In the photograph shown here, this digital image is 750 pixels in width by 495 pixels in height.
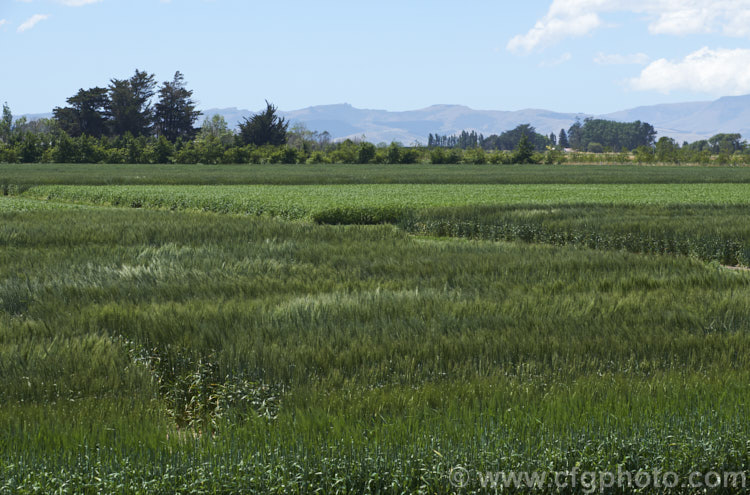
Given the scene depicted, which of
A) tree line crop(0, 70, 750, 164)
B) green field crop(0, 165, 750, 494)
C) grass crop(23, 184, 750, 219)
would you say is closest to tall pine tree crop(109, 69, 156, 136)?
tree line crop(0, 70, 750, 164)

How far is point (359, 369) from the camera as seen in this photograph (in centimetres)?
602

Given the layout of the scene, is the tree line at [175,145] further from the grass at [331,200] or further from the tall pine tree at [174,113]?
the grass at [331,200]

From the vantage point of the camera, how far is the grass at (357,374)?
4215 mm

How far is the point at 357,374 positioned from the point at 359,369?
0.19 meters

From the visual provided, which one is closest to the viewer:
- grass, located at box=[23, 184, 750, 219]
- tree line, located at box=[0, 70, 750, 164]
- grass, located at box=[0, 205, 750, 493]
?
grass, located at box=[0, 205, 750, 493]

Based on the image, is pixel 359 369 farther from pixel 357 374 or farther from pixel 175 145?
pixel 175 145

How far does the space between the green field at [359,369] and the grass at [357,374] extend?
0.02 metres

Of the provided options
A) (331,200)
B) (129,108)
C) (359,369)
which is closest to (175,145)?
(129,108)

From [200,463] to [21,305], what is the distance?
20.2 feet

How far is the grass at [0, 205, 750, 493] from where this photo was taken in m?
4.21

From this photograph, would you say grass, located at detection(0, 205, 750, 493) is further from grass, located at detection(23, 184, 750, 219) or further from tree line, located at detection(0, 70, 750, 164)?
tree line, located at detection(0, 70, 750, 164)

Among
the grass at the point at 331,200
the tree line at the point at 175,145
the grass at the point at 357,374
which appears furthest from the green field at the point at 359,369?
the tree line at the point at 175,145

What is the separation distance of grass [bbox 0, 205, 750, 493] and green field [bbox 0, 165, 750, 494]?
0.02 metres

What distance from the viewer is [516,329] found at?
7156 millimetres
